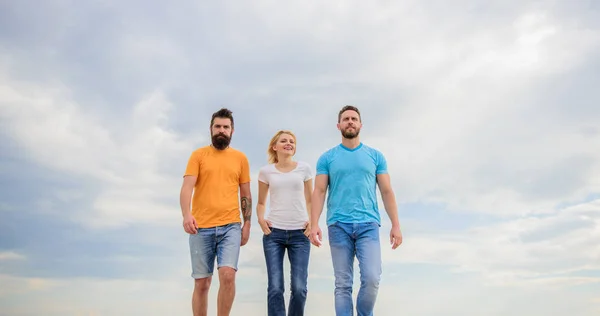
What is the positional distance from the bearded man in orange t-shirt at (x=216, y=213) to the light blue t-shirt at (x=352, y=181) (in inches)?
61.7

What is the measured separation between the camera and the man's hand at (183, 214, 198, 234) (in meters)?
10.0

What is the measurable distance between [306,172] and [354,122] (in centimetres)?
140

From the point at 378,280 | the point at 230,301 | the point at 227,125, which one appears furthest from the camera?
the point at 227,125

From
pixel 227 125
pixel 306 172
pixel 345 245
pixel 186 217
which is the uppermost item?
pixel 227 125

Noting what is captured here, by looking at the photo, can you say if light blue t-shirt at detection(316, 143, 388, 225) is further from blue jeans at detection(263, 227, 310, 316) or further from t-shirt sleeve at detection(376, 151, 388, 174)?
blue jeans at detection(263, 227, 310, 316)

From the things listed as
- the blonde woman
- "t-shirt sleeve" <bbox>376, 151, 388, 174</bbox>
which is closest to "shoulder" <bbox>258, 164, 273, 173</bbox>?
the blonde woman

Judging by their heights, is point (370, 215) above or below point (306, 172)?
below

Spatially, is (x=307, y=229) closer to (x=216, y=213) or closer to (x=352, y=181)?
(x=352, y=181)

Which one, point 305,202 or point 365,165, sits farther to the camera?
point 305,202

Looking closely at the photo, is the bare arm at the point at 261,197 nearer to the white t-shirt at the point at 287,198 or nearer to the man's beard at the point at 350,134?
the white t-shirt at the point at 287,198

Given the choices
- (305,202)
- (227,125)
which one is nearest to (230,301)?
(305,202)

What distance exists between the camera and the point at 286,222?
34.2 ft

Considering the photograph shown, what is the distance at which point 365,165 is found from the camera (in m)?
9.77

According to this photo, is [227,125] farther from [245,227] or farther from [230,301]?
[230,301]
